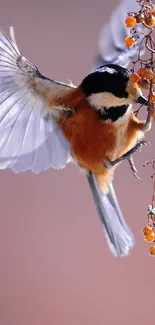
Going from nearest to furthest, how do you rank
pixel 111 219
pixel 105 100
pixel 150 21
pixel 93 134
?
pixel 150 21 → pixel 105 100 → pixel 93 134 → pixel 111 219

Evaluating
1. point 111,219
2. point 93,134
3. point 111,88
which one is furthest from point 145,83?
point 111,219

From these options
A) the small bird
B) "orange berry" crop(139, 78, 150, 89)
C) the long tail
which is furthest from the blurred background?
"orange berry" crop(139, 78, 150, 89)

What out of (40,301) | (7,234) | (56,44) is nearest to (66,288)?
(40,301)

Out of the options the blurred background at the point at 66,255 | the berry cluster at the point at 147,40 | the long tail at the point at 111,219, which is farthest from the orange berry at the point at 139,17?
the blurred background at the point at 66,255

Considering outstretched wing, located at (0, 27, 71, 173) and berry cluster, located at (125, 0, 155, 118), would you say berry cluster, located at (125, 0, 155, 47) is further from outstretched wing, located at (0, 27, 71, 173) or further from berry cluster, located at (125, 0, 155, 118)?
outstretched wing, located at (0, 27, 71, 173)

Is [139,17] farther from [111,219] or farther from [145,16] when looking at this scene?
[111,219]

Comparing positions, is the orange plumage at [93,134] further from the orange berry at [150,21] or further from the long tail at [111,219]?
the orange berry at [150,21]

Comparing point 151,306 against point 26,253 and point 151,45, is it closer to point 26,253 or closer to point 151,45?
point 26,253
